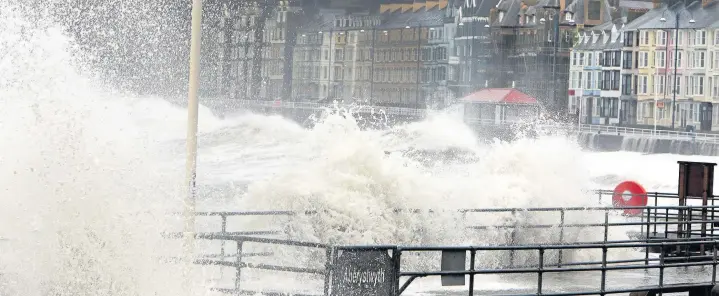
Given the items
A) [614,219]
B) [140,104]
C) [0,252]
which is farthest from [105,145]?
[140,104]

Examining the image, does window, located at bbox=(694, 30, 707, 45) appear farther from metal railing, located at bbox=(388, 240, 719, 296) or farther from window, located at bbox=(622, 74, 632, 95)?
metal railing, located at bbox=(388, 240, 719, 296)

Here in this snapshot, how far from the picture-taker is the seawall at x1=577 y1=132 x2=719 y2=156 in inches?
3519

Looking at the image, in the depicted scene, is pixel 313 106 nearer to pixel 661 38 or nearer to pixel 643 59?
pixel 643 59

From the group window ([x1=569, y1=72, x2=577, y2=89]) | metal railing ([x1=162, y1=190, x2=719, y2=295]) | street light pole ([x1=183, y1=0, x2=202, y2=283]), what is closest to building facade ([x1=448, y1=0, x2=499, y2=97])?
window ([x1=569, y1=72, x2=577, y2=89])

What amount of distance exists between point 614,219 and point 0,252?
53.4 feet

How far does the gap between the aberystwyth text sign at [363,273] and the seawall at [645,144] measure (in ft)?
261

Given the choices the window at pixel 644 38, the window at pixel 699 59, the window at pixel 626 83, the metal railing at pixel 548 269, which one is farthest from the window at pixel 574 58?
the metal railing at pixel 548 269

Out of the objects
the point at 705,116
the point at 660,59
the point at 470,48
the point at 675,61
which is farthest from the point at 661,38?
the point at 470,48

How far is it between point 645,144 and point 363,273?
85285 millimetres

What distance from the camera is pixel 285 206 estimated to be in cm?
2078

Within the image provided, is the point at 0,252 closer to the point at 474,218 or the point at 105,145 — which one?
the point at 105,145

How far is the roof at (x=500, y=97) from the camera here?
381 feet

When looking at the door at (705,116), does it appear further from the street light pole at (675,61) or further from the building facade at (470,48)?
the building facade at (470,48)

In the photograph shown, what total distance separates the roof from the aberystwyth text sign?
10519 centimetres
